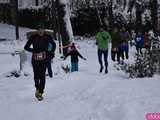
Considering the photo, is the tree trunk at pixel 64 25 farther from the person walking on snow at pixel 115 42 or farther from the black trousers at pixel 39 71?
the black trousers at pixel 39 71

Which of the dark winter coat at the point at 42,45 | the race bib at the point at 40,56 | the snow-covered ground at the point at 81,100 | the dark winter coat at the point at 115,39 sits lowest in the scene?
the snow-covered ground at the point at 81,100

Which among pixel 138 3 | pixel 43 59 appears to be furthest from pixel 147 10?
pixel 43 59

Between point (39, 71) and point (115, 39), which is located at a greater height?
point (115, 39)

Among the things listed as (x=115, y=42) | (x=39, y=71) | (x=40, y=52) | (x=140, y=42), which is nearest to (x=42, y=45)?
(x=40, y=52)

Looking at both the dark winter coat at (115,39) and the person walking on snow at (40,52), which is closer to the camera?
the person walking on snow at (40,52)

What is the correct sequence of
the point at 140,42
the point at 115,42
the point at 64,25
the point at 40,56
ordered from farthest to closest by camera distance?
the point at 140,42 < the point at 64,25 < the point at 115,42 < the point at 40,56

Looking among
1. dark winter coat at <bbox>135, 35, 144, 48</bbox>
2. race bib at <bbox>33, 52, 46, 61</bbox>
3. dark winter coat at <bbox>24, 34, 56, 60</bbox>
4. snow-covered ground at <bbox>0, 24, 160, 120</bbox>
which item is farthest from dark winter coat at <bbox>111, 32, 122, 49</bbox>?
race bib at <bbox>33, 52, 46, 61</bbox>

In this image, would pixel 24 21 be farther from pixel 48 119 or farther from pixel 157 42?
pixel 48 119

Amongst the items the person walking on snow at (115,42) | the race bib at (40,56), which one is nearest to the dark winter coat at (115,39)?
the person walking on snow at (115,42)

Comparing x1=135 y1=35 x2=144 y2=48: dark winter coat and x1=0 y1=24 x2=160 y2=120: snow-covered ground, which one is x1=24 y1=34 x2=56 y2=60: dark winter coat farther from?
x1=135 y1=35 x2=144 y2=48: dark winter coat

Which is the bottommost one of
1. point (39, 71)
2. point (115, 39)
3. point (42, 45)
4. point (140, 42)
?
point (140, 42)

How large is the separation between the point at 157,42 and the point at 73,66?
3.63m

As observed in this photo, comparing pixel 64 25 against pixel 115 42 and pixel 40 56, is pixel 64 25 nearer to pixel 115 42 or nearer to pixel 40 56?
pixel 115 42

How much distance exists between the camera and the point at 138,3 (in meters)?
47.9
